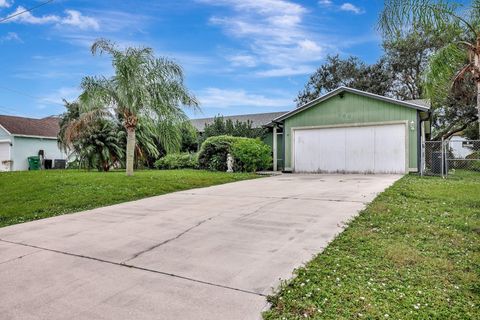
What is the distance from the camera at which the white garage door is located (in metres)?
12.9

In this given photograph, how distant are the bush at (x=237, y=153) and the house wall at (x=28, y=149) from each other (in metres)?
14.3

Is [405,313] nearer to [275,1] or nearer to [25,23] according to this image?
[275,1]

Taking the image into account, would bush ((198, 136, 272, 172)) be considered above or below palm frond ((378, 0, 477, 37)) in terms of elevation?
below

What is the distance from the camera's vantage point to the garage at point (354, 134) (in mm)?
12750

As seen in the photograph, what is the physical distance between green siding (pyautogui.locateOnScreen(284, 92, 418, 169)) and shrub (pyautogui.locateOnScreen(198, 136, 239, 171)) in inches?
112

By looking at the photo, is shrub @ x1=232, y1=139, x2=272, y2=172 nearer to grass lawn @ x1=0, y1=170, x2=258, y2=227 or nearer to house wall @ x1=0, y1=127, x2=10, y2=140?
grass lawn @ x1=0, y1=170, x2=258, y2=227

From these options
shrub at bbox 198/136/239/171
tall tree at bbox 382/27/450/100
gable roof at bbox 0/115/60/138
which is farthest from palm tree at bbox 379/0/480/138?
gable roof at bbox 0/115/60/138


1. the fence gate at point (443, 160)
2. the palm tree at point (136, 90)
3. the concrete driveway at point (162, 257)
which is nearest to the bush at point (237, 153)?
the palm tree at point (136, 90)

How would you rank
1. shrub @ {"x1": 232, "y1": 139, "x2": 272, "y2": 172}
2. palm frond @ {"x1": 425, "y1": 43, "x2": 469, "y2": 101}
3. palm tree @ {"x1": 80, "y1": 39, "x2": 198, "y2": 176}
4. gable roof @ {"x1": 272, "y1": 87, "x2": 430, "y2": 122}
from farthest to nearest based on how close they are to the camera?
shrub @ {"x1": 232, "y1": 139, "x2": 272, "y2": 172} < gable roof @ {"x1": 272, "y1": 87, "x2": 430, "y2": 122} < palm tree @ {"x1": 80, "y1": 39, "x2": 198, "y2": 176} < palm frond @ {"x1": 425, "y1": 43, "x2": 469, "y2": 101}

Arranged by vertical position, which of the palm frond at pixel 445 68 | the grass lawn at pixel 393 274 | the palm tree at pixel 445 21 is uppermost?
the palm tree at pixel 445 21

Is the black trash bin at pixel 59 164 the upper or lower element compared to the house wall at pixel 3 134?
lower

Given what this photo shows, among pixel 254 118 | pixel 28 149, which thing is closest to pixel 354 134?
pixel 254 118

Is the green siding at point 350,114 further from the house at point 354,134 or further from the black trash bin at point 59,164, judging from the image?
the black trash bin at point 59,164

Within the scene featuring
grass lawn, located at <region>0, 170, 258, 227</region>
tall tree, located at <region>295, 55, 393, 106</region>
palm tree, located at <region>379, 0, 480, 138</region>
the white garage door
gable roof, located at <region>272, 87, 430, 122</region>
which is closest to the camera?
palm tree, located at <region>379, 0, 480, 138</region>
